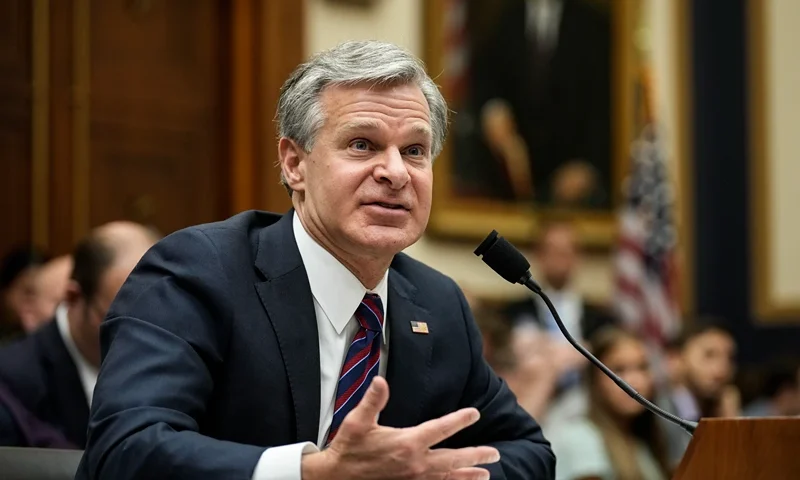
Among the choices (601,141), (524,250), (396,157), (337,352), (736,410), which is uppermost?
(396,157)

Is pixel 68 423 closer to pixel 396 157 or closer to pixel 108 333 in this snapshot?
pixel 108 333

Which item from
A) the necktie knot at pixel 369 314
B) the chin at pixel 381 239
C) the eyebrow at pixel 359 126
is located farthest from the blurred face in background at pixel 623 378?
the eyebrow at pixel 359 126

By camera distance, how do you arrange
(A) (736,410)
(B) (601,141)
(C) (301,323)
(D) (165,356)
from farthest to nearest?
1. (B) (601,141)
2. (A) (736,410)
3. (C) (301,323)
4. (D) (165,356)

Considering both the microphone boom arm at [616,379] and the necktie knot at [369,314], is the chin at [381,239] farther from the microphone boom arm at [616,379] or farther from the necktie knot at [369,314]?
the microphone boom arm at [616,379]

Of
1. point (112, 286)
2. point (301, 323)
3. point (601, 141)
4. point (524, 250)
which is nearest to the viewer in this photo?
point (301, 323)

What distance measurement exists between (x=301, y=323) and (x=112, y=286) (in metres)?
1.43

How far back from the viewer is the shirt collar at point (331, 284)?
8.07ft

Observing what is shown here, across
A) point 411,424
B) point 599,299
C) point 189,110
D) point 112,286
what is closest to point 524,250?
point 599,299

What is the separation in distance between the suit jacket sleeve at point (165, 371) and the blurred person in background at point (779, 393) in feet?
18.0

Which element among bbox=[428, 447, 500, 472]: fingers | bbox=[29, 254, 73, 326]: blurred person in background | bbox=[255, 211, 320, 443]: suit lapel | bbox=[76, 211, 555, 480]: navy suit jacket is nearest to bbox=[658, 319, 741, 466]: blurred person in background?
bbox=[29, 254, 73, 326]: blurred person in background

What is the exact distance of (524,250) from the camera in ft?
25.1

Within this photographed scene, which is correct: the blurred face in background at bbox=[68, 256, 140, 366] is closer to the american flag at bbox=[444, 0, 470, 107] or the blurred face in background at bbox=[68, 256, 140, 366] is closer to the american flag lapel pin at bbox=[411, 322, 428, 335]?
the american flag lapel pin at bbox=[411, 322, 428, 335]

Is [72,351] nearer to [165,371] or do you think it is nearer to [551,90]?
[165,371]

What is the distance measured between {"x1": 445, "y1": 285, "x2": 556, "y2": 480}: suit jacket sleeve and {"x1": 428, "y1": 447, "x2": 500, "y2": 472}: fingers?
402mm
